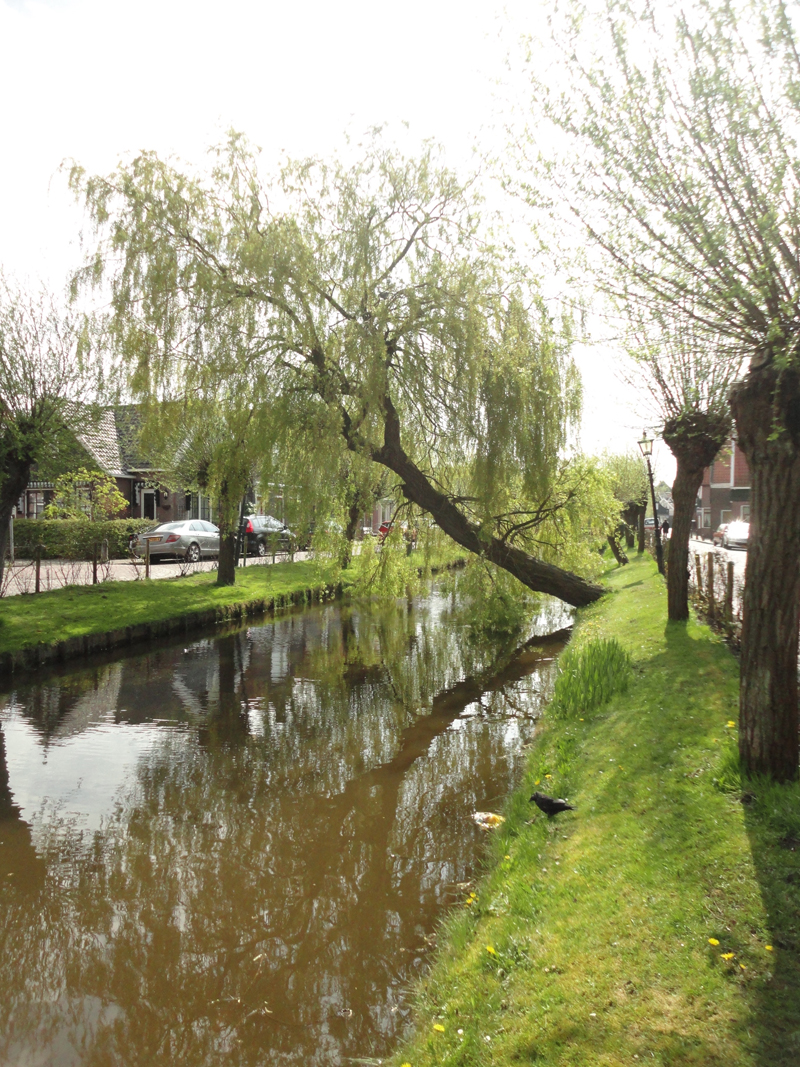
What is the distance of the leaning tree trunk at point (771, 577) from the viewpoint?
4.23 meters

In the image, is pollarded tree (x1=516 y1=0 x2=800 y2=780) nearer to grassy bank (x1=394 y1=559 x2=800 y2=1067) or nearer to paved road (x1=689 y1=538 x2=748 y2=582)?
Result: grassy bank (x1=394 y1=559 x2=800 y2=1067)

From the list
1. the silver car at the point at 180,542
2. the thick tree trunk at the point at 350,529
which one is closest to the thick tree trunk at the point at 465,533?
the thick tree trunk at the point at 350,529

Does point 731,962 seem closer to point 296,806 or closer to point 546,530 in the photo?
point 296,806

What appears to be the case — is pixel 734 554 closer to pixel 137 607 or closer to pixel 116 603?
pixel 137 607

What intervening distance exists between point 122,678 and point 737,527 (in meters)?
29.2

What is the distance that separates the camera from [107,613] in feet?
43.4

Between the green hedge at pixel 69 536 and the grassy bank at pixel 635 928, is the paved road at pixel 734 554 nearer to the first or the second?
the grassy bank at pixel 635 928

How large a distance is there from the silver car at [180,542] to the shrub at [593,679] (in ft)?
54.4

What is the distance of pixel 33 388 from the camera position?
1228 centimetres

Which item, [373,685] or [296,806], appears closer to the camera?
[296,806]

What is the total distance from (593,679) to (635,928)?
423 cm

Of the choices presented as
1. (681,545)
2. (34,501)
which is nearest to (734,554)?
(681,545)

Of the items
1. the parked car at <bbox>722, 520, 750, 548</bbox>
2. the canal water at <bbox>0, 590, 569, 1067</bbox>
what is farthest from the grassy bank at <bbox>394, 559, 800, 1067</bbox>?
the parked car at <bbox>722, 520, 750, 548</bbox>

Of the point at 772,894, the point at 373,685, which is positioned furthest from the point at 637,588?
the point at 772,894
